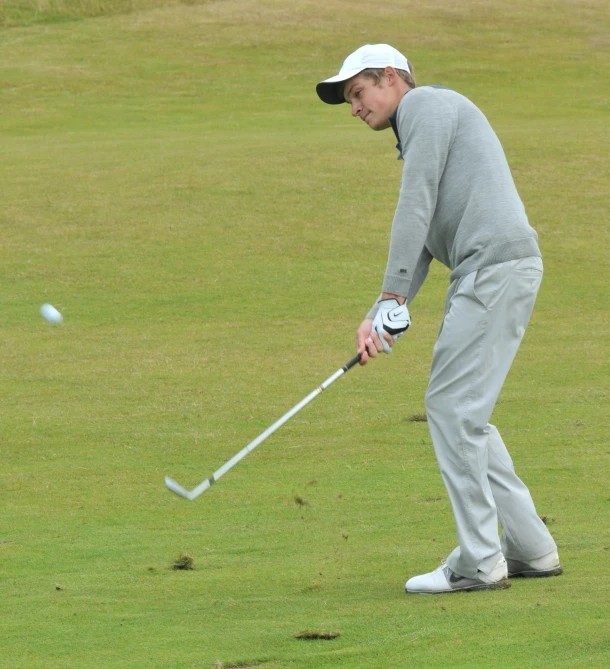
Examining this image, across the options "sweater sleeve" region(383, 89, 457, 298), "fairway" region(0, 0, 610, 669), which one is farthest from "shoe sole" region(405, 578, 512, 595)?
"sweater sleeve" region(383, 89, 457, 298)

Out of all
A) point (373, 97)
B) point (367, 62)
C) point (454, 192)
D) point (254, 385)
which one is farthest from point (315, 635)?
point (254, 385)

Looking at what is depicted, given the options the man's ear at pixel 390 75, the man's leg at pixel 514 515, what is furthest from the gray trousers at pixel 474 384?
the man's ear at pixel 390 75

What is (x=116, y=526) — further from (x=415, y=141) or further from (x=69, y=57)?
(x=69, y=57)

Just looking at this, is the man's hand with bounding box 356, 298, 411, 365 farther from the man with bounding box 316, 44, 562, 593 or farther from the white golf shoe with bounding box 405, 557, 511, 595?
the white golf shoe with bounding box 405, 557, 511, 595

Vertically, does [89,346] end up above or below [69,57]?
above

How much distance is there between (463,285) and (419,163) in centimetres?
52

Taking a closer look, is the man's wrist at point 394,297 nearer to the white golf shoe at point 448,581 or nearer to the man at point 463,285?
the man at point 463,285

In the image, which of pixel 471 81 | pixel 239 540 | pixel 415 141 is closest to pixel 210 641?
pixel 239 540

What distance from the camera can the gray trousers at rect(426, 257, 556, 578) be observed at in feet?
16.2

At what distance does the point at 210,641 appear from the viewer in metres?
4.51

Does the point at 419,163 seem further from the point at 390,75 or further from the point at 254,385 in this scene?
the point at 254,385

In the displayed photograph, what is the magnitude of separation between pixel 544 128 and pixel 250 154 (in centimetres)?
558

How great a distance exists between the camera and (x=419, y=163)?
4957 mm

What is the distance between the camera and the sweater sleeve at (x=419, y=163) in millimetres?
4949
